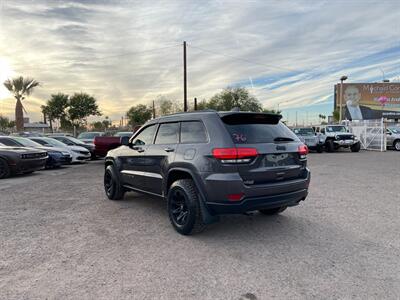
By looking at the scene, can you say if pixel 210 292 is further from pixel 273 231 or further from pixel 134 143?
pixel 134 143

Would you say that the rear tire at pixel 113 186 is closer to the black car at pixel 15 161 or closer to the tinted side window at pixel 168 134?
the tinted side window at pixel 168 134

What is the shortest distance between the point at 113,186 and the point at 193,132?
299 cm

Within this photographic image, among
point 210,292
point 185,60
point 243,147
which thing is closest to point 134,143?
point 243,147

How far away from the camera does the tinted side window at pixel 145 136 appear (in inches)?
210

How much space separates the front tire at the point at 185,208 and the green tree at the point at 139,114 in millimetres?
56960

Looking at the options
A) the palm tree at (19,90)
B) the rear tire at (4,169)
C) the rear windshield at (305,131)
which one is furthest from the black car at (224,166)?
the palm tree at (19,90)

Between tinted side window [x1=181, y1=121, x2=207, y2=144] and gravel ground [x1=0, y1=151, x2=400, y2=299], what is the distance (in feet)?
4.65

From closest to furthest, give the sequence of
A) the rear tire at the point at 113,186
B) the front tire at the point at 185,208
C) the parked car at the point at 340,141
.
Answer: the front tire at the point at 185,208, the rear tire at the point at 113,186, the parked car at the point at 340,141

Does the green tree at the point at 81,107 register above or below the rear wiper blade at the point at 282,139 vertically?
above

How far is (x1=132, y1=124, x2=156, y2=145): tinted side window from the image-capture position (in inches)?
210

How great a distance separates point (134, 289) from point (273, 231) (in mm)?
2401

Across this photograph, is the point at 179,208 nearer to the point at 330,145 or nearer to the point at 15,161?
the point at 15,161

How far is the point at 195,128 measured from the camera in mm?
4293

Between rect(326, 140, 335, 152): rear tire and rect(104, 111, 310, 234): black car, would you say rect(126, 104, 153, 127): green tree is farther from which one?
rect(104, 111, 310, 234): black car
